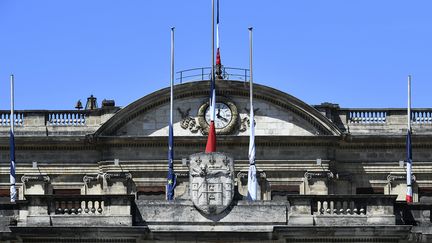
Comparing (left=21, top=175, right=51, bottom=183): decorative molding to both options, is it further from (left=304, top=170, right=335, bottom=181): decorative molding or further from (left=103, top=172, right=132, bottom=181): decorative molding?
(left=304, top=170, right=335, bottom=181): decorative molding

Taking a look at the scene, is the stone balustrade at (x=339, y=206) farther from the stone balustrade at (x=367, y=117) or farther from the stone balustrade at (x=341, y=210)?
the stone balustrade at (x=367, y=117)

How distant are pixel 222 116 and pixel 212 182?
25.1m

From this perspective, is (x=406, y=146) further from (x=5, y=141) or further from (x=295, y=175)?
(x=5, y=141)

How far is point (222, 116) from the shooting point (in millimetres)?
84125

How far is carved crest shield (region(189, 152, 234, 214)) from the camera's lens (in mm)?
58906

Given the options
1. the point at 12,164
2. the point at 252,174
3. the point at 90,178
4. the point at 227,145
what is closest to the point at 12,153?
the point at 12,164

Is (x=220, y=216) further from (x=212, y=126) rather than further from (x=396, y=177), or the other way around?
(x=396, y=177)

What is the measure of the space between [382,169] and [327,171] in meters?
2.40

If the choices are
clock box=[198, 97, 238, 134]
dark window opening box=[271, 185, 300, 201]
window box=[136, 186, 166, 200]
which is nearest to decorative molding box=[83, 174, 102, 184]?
window box=[136, 186, 166, 200]

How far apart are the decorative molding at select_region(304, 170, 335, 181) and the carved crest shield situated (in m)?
23.6

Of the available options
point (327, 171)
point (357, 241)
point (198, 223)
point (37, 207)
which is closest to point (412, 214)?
point (357, 241)

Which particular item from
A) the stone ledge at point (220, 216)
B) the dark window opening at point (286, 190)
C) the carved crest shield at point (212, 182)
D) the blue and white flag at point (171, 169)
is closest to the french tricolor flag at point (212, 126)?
the blue and white flag at point (171, 169)

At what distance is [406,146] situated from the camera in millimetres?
83438

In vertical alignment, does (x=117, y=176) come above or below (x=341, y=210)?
above
